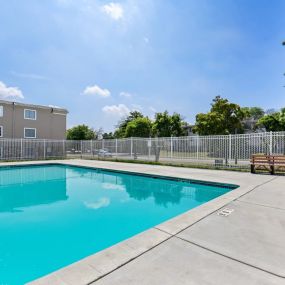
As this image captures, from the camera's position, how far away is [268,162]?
983 centimetres

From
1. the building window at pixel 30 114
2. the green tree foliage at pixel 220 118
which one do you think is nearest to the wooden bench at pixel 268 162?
the green tree foliage at pixel 220 118

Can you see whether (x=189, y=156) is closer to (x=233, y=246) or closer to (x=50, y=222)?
(x=50, y=222)

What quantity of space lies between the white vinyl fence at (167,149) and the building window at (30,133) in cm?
244

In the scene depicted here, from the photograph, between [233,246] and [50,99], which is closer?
[233,246]

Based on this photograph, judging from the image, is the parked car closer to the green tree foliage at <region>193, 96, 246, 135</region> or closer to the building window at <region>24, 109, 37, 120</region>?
the building window at <region>24, 109, 37, 120</region>

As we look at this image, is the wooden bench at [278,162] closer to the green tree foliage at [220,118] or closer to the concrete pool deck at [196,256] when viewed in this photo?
the concrete pool deck at [196,256]

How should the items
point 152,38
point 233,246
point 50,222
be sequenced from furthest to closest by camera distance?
point 152,38, point 50,222, point 233,246

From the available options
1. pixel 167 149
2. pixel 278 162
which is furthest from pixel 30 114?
pixel 278 162

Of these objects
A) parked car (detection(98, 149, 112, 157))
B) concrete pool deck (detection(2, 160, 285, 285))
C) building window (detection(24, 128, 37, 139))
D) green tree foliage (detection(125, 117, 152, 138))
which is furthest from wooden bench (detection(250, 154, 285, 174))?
green tree foliage (detection(125, 117, 152, 138))

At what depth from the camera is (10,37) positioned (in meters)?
11.4

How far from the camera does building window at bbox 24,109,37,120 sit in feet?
72.8

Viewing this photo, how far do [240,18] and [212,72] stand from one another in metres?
4.94

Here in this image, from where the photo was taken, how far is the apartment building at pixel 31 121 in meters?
20.8

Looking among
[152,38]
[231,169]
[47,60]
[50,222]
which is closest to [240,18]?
[152,38]
